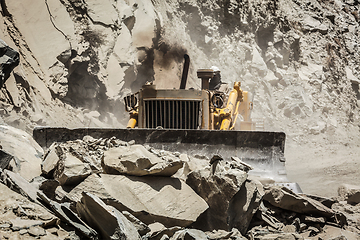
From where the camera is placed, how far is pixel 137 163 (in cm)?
368

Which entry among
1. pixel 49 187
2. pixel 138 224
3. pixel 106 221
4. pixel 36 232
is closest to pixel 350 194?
pixel 138 224

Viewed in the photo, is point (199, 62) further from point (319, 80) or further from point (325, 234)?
point (325, 234)

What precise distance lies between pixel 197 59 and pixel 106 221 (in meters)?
15.1

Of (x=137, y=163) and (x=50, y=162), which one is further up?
(x=137, y=163)

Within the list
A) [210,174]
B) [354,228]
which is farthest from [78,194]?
[354,228]

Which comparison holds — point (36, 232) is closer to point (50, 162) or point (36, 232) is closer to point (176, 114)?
point (50, 162)

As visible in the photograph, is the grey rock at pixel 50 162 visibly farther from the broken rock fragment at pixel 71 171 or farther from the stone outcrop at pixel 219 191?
the stone outcrop at pixel 219 191

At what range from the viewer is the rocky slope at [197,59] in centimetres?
1062

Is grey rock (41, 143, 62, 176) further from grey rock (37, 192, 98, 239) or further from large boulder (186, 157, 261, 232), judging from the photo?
large boulder (186, 157, 261, 232)

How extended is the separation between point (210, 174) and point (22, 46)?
8.95 meters

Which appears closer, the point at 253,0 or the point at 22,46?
the point at 22,46

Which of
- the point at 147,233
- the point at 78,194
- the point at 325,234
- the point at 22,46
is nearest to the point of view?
the point at 147,233

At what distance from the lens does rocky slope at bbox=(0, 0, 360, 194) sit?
10.6m

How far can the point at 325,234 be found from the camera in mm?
3789
